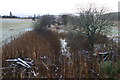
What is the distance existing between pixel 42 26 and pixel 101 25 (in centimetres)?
1005

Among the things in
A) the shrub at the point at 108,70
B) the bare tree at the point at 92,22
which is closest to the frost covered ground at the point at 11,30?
the bare tree at the point at 92,22

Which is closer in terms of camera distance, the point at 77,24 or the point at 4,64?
the point at 4,64

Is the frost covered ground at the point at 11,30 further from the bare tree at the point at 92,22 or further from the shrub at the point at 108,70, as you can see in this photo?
the shrub at the point at 108,70

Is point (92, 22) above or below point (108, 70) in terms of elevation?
above

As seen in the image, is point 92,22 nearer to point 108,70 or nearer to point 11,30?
point 108,70

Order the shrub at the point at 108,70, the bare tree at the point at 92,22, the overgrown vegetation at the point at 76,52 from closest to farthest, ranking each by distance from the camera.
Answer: the shrub at the point at 108,70, the overgrown vegetation at the point at 76,52, the bare tree at the point at 92,22

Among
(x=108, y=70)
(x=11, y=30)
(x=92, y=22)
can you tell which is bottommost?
(x=108, y=70)

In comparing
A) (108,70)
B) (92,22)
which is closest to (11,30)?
(92,22)

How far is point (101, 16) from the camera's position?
41.4ft

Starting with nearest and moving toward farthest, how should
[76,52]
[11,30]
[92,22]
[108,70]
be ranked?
1. [108,70]
2. [76,52]
3. [92,22]
4. [11,30]

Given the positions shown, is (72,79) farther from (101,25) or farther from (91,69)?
(101,25)

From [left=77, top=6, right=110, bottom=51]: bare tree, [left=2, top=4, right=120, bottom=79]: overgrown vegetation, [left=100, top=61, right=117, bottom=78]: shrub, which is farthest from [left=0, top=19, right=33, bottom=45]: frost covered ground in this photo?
[left=100, top=61, right=117, bottom=78]: shrub

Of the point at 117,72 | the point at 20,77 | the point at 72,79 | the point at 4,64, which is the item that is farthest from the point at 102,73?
the point at 4,64

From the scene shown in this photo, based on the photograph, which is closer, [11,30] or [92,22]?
[92,22]
